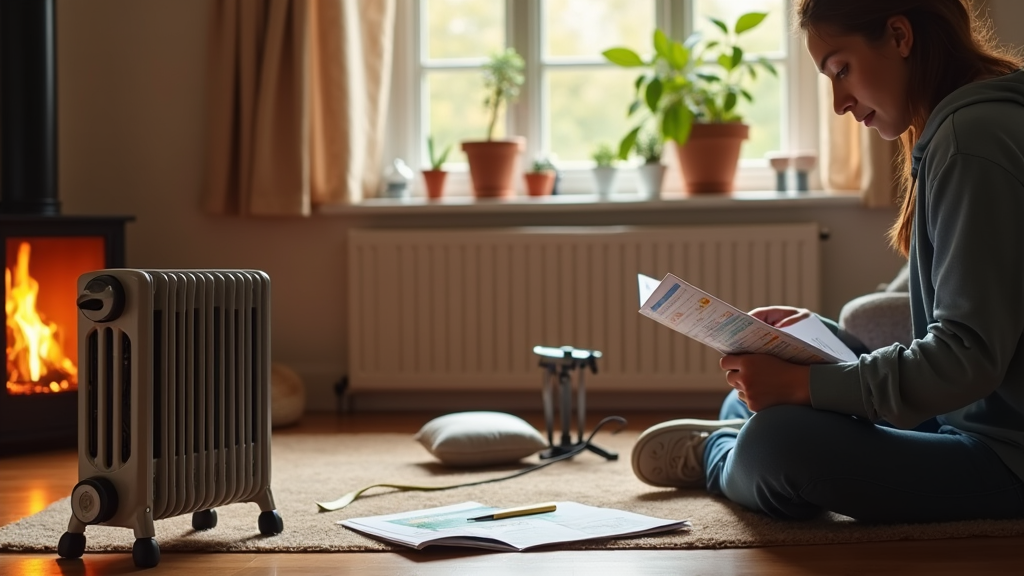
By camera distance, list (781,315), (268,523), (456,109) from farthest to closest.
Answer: (456,109), (781,315), (268,523)

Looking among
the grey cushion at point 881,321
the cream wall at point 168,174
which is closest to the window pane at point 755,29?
the cream wall at point 168,174

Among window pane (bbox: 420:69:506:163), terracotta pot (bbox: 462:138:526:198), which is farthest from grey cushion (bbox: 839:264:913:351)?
window pane (bbox: 420:69:506:163)

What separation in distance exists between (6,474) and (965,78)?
6.99ft

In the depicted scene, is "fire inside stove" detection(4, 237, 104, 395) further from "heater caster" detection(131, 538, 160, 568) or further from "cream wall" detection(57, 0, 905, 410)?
"heater caster" detection(131, 538, 160, 568)

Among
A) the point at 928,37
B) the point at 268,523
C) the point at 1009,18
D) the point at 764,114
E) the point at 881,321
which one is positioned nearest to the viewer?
the point at 928,37

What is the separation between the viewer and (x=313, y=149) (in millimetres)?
3523

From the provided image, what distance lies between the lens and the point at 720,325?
4.94ft

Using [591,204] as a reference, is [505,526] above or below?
below

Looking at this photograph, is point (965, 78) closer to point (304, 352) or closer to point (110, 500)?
point (110, 500)

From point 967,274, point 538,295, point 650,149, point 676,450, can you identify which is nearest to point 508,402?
point 538,295

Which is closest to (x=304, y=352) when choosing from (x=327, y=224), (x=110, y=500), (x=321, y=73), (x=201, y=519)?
(x=327, y=224)

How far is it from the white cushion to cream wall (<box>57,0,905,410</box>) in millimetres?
1186

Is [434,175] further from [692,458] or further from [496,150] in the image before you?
[692,458]

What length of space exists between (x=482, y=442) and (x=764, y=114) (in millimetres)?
1768
